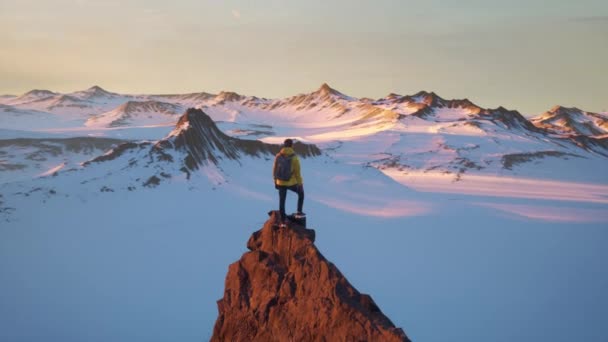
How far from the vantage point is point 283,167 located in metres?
10.3

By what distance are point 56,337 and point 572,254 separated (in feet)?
93.5

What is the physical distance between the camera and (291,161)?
1027 centimetres

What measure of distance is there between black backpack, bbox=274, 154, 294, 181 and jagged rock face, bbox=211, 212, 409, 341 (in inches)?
30.9

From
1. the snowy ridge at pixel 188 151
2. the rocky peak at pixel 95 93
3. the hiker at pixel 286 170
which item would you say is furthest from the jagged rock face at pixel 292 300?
the rocky peak at pixel 95 93

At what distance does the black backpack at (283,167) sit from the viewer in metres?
10.3

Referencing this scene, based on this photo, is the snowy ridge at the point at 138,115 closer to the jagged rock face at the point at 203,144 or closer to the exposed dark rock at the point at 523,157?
the jagged rock face at the point at 203,144

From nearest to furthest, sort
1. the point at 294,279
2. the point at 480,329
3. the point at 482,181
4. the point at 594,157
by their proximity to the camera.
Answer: the point at 294,279 → the point at 480,329 → the point at 482,181 → the point at 594,157

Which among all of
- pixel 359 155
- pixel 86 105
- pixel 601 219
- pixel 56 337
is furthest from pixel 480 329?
pixel 86 105

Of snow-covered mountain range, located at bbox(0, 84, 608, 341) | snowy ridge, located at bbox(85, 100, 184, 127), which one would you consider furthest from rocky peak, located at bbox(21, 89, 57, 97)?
snow-covered mountain range, located at bbox(0, 84, 608, 341)

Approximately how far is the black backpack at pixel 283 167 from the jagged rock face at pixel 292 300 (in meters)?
0.78

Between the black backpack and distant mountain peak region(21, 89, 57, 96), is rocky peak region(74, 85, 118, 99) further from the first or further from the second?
the black backpack

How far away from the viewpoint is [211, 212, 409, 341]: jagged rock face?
7996 millimetres

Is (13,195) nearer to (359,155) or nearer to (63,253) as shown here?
(63,253)

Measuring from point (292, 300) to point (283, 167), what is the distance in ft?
8.91
